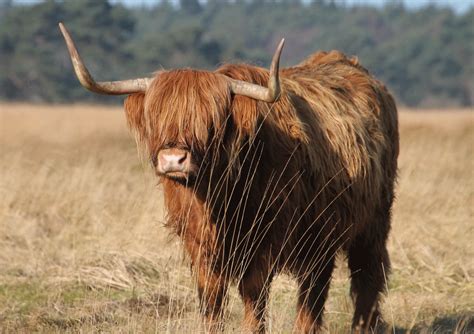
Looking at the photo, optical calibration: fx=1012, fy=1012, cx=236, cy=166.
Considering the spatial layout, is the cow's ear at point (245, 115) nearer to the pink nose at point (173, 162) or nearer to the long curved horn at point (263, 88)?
the long curved horn at point (263, 88)

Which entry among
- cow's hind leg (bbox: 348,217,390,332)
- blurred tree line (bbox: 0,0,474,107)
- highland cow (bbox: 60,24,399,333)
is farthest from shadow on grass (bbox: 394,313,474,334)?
blurred tree line (bbox: 0,0,474,107)

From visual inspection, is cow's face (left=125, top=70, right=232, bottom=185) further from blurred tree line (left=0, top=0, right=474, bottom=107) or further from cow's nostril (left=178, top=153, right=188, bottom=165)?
blurred tree line (left=0, top=0, right=474, bottom=107)

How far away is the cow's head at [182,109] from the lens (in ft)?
15.4

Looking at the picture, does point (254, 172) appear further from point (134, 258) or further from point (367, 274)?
point (134, 258)

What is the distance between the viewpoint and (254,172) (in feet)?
16.5

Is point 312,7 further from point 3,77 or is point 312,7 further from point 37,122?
point 37,122

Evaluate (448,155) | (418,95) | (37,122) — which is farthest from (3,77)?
(448,155)

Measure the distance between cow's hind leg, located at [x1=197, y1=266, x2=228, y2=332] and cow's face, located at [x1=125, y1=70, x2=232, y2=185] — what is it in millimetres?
615

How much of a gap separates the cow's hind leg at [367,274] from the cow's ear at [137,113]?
1.85 m

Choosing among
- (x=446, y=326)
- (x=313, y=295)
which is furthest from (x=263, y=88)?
(x=446, y=326)

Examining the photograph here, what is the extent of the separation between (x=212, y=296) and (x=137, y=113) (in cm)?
102

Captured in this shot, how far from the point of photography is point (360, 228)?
20.0 feet

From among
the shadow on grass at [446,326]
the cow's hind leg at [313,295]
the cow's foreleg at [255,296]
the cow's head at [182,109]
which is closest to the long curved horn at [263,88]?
the cow's head at [182,109]

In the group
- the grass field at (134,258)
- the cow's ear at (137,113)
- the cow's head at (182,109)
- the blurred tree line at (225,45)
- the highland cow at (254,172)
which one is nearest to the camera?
the cow's head at (182,109)
